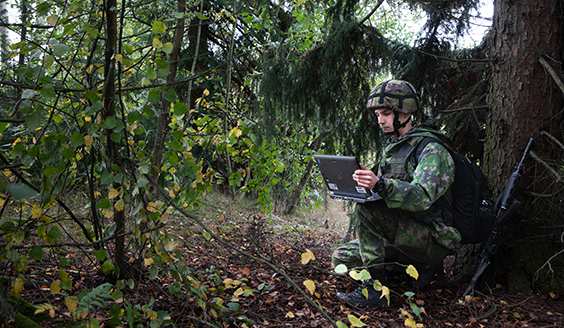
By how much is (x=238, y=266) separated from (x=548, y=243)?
2.79 metres

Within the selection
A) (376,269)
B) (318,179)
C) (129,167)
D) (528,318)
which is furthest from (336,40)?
(318,179)

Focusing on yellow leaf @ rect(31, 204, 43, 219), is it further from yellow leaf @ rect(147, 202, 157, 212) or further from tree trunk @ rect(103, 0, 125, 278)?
yellow leaf @ rect(147, 202, 157, 212)

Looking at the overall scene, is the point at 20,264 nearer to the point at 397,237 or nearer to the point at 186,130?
the point at 186,130

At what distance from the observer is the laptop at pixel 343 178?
2.92m

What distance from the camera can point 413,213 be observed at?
3.12 meters

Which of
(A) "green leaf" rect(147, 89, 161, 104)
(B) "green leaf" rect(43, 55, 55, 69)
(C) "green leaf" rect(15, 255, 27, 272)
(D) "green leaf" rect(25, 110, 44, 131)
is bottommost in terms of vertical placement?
(C) "green leaf" rect(15, 255, 27, 272)

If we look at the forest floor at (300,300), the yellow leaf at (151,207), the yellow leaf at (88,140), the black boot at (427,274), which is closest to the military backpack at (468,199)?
the black boot at (427,274)

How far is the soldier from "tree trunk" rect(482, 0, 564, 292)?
56 cm

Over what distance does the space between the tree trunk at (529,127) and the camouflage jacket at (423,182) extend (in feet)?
A: 2.34

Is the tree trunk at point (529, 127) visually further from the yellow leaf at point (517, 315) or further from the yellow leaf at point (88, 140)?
the yellow leaf at point (88, 140)

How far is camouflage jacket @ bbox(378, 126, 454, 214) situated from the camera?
2.84m

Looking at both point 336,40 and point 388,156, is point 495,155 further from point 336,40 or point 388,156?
point 336,40

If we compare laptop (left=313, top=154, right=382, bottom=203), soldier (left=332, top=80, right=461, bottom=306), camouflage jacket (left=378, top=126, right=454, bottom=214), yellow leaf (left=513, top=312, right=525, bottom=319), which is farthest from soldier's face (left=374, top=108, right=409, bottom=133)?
yellow leaf (left=513, top=312, right=525, bottom=319)

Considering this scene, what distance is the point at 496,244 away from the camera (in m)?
3.24
